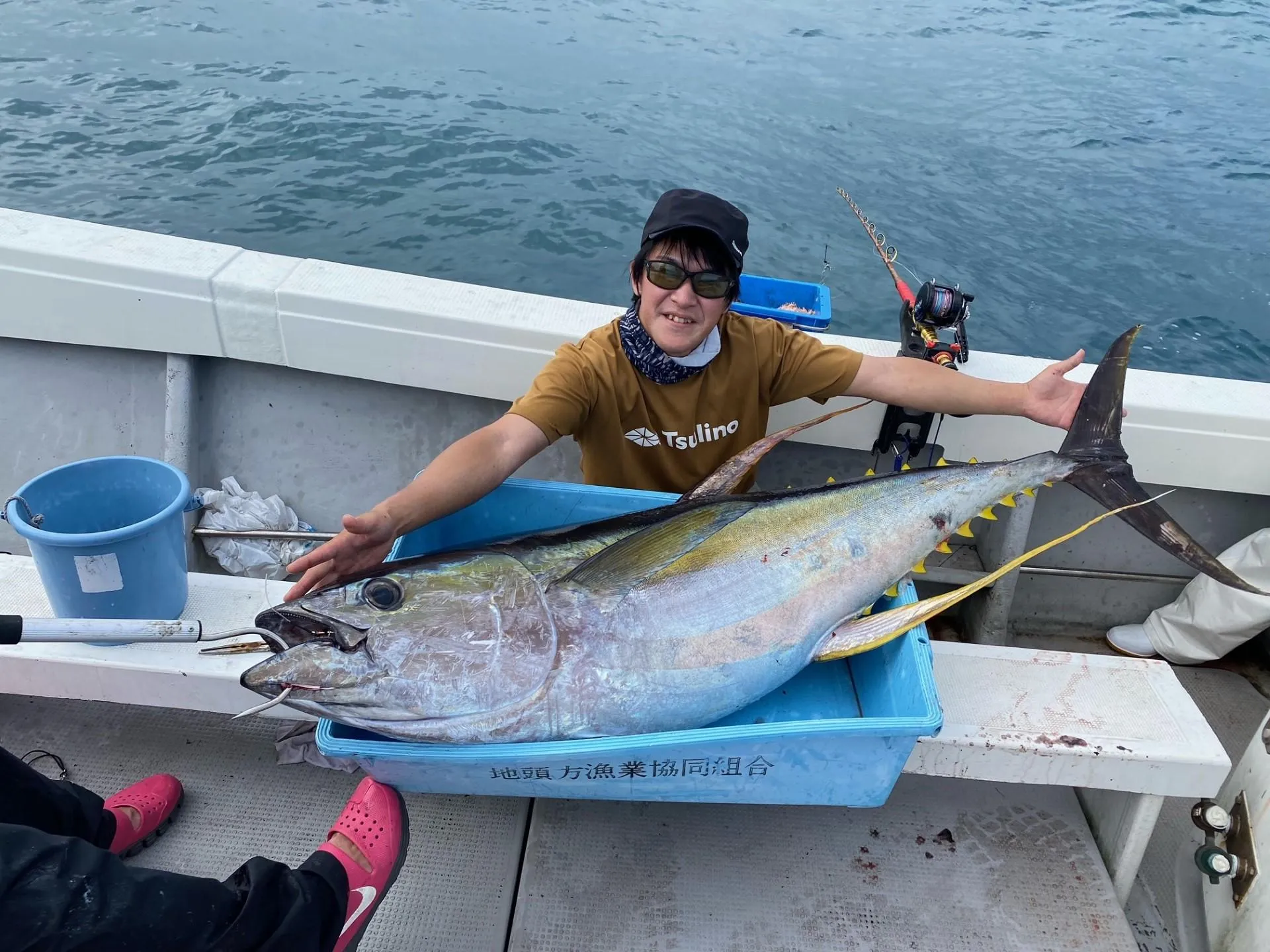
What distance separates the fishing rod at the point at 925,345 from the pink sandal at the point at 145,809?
A: 210cm

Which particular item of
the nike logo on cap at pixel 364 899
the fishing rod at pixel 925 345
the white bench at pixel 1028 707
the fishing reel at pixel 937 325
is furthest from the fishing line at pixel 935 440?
the nike logo on cap at pixel 364 899

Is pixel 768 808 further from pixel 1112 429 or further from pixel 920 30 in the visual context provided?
pixel 920 30

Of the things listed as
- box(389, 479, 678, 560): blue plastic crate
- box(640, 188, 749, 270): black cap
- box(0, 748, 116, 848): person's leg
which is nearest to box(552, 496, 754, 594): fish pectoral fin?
box(389, 479, 678, 560): blue plastic crate

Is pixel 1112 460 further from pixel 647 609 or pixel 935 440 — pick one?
pixel 647 609

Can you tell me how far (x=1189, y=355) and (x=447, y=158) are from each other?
639cm

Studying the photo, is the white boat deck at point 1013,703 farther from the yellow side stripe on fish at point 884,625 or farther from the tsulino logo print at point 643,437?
the tsulino logo print at point 643,437

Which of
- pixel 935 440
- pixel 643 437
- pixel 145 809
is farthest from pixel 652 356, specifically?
pixel 145 809

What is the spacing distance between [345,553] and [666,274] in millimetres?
943

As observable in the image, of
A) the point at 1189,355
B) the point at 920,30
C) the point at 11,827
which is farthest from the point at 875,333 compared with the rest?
the point at 920,30

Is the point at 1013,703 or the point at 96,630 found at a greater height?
the point at 96,630

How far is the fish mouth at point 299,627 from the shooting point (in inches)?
53.9

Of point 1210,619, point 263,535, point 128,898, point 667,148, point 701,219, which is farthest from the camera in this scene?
point 667,148

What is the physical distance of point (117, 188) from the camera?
6.57 metres

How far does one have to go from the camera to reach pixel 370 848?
1.65 meters
